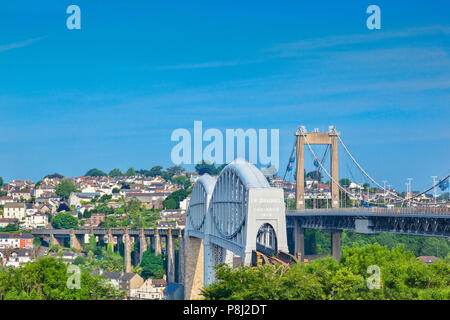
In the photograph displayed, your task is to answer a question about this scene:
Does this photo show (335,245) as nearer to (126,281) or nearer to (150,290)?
(150,290)

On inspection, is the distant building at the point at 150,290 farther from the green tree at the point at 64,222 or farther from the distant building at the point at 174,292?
the green tree at the point at 64,222

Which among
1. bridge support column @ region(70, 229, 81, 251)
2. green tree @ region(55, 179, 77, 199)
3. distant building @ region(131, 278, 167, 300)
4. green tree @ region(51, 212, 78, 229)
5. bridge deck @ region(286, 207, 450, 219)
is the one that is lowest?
distant building @ region(131, 278, 167, 300)

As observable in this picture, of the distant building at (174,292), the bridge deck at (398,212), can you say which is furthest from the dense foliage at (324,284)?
the distant building at (174,292)

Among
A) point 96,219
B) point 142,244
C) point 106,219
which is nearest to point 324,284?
point 142,244

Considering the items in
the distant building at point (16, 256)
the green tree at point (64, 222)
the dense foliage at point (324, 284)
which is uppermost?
the green tree at point (64, 222)

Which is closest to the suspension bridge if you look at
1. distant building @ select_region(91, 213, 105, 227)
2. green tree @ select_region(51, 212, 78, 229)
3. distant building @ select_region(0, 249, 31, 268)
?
distant building @ select_region(0, 249, 31, 268)

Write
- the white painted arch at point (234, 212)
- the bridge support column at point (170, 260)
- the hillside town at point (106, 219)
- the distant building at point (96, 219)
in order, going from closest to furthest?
the white painted arch at point (234, 212)
the hillside town at point (106, 219)
the bridge support column at point (170, 260)
the distant building at point (96, 219)

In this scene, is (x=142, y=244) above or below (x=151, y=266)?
above

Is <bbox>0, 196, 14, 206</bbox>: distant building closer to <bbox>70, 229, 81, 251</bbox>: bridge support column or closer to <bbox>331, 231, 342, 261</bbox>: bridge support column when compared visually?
<bbox>70, 229, 81, 251</bbox>: bridge support column
